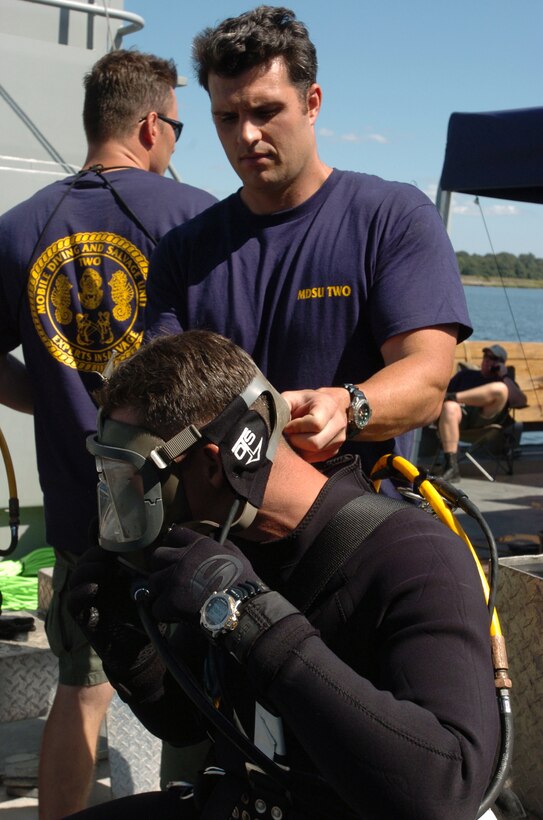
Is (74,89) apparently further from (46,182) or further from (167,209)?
(167,209)

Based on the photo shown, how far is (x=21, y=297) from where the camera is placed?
135 inches

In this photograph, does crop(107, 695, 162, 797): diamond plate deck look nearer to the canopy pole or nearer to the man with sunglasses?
the man with sunglasses

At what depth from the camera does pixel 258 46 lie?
258 cm

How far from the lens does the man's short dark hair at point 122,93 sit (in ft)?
11.7

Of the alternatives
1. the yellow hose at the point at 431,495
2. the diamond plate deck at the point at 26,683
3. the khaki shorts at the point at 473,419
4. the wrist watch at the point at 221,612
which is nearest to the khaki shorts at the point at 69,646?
the diamond plate deck at the point at 26,683

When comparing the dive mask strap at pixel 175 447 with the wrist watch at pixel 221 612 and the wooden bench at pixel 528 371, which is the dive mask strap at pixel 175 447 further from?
the wooden bench at pixel 528 371

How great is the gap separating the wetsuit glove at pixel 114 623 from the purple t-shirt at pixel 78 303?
110 centimetres

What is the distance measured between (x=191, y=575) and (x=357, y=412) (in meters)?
0.72

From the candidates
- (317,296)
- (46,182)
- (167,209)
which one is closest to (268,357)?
(317,296)

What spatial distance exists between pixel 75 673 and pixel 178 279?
54.3 inches

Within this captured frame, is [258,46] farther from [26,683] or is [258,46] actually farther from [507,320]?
[507,320]

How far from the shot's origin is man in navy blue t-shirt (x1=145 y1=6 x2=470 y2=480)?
2551mm

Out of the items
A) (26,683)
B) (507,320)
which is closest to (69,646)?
(26,683)

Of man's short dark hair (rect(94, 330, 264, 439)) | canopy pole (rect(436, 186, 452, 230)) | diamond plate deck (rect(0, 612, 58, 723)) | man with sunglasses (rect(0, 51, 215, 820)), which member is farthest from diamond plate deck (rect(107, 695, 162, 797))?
canopy pole (rect(436, 186, 452, 230))
